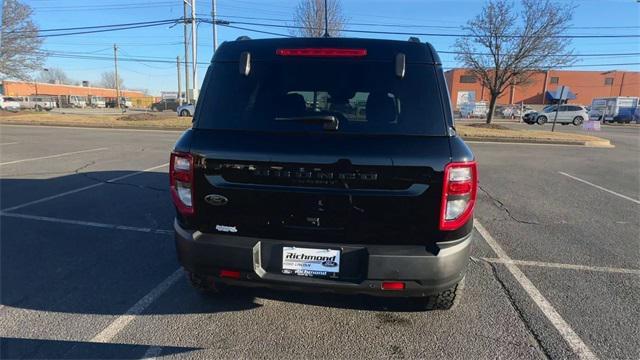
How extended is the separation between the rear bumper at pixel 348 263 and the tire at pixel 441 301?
42 centimetres

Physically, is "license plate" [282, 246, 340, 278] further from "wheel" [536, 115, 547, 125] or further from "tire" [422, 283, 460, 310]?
"wheel" [536, 115, 547, 125]

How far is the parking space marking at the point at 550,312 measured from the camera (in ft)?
8.95

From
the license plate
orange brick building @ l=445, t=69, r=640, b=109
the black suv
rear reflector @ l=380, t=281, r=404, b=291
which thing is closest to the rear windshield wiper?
the black suv

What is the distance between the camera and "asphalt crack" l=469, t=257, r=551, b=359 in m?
2.71

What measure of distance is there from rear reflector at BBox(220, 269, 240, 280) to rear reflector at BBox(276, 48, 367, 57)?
58.0 inches

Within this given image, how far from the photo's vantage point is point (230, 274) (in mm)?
2592

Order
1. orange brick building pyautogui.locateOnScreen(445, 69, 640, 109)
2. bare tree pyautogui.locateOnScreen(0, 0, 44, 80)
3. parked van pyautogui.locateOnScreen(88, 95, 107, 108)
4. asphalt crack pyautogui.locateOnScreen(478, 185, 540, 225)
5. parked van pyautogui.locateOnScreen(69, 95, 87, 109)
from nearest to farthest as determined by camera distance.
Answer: asphalt crack pyautogui.locateOnScreen(478, 185, 540, 225) → bare tree pyautogui.locateOnScreen(0, 0, 44, 80) → orange brick building pyautogui.locateOnScreen(445, 69, 640, 109) → parked van pyautogui.locateOnScreen(69, 95, 87, 109) → parked van pyautogui.locateOnScreen(88, 95, 107, 108)

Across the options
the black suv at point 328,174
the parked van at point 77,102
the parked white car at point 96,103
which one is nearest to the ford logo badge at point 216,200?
the black suv at point 328,174

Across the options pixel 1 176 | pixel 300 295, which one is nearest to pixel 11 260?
pixel 300 295

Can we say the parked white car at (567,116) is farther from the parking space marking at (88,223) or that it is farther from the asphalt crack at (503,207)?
the parking space marking at (88,223)

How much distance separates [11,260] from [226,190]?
9.90ft

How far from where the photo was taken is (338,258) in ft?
8.07

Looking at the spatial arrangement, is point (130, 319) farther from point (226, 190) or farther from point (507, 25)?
point (507, 25)

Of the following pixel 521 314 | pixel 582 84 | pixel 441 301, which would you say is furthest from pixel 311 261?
pixel 582 84
